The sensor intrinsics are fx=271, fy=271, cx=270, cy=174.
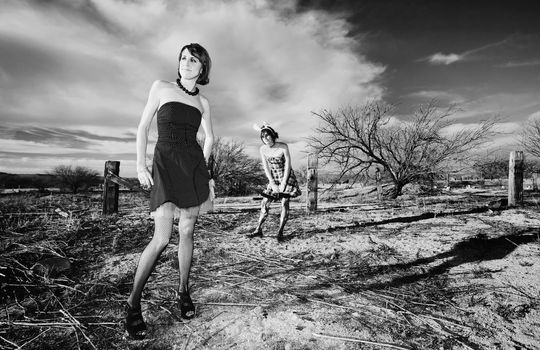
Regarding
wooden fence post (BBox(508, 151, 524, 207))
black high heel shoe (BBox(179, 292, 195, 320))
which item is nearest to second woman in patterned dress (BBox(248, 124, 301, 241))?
black high heel shoe (BBox(179, 292, 195, 320))

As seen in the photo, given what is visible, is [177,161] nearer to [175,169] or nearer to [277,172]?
[175,169]

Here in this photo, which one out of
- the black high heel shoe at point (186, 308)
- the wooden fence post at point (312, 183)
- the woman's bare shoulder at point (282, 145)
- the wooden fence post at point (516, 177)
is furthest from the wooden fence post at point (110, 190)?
the wooden fence post at point (516, 177)

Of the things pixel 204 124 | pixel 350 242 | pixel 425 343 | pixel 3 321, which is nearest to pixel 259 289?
pixel 425 343

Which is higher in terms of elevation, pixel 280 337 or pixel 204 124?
pixel 204 124

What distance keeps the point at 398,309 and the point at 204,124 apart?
2272 millimetres

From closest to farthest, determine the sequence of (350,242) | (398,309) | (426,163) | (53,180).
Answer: (398,309), (350,242), (426,163), (53,180)

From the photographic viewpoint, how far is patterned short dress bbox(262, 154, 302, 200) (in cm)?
456

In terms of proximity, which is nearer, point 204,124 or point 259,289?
point 204,124

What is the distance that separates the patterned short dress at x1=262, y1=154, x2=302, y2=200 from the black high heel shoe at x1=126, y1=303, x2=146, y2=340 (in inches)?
116

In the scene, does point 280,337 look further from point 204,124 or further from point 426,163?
point 426,163

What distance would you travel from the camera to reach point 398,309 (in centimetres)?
224

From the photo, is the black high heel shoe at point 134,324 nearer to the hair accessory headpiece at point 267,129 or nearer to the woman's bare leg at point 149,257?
the woman's bare leg at point 149,257

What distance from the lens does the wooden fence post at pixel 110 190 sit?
6176 mm

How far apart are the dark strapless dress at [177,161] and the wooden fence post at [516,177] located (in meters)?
9.48
